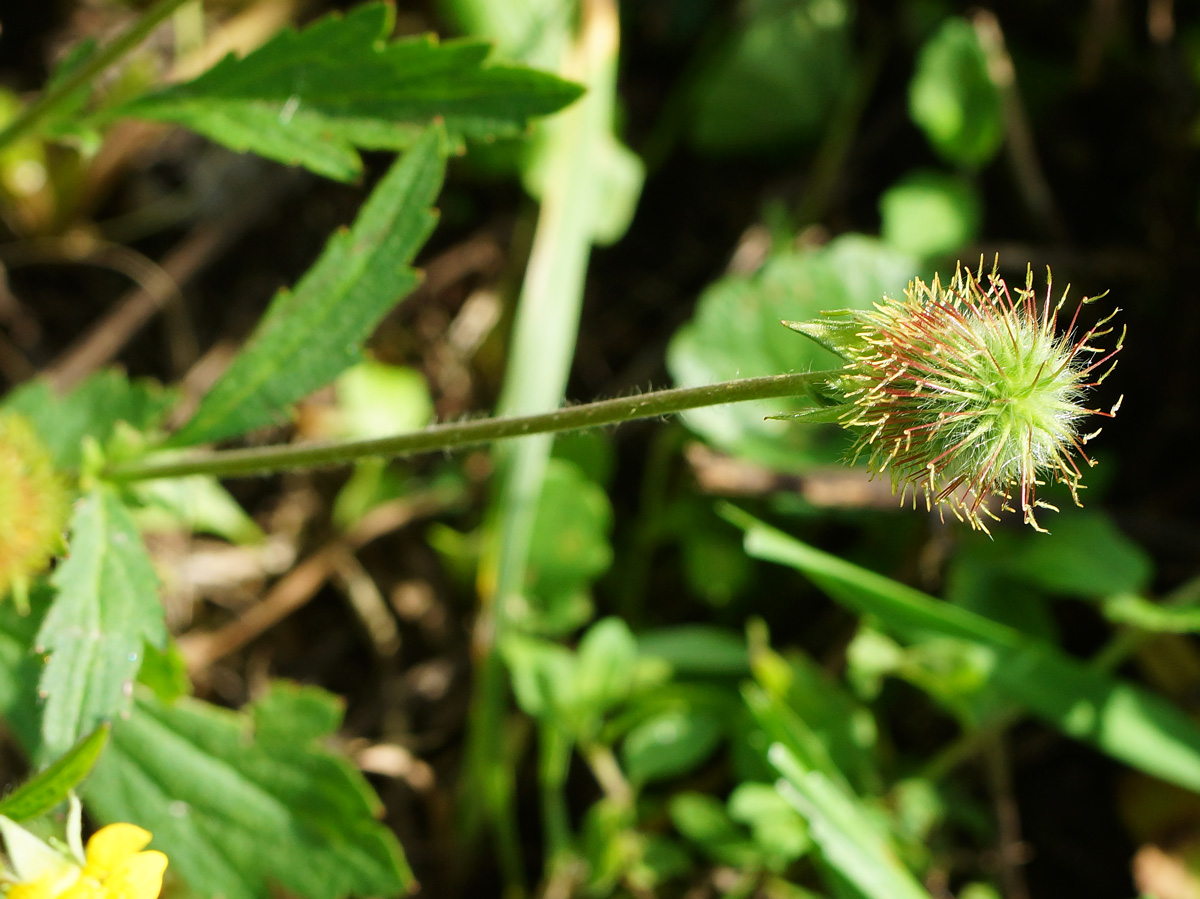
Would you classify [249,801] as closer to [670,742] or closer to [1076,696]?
[670,742]

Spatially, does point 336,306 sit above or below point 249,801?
above

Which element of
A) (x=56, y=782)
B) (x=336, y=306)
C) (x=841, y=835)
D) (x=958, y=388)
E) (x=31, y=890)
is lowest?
(x=31, y=890)

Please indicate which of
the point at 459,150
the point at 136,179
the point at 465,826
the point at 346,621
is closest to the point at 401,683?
the point at 346,621

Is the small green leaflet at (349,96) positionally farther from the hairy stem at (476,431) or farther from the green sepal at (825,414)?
the green sepal at (825,414)

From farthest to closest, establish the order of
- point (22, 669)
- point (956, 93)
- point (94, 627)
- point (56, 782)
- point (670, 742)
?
point (956, 93) → point (670, 742) → point (22, 669) → point (94, 627) → point (56, 782)

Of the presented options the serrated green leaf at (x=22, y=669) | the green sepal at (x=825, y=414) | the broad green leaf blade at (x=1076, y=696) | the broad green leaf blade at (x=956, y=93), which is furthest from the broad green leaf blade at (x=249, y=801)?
the broad green leaf blade at (x=956, y=93)

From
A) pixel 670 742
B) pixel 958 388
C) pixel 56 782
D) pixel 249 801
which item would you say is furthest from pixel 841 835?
pixel 56 782

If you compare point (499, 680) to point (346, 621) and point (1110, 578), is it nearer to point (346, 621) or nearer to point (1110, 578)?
point (346, 621)
